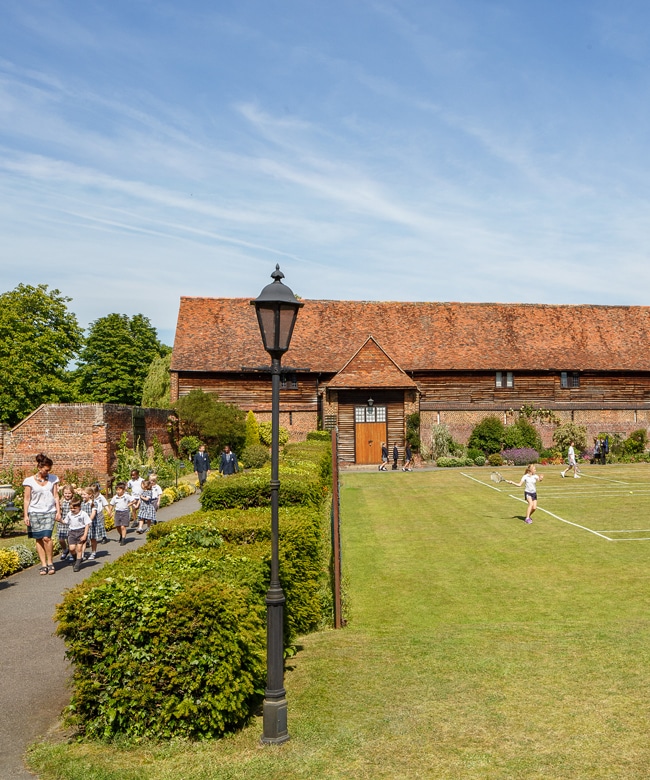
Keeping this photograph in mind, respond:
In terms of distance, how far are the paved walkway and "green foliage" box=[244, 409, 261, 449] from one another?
23939 millimetres

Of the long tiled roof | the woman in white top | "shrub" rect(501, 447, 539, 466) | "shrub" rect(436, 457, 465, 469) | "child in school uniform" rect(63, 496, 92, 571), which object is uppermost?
the long tiled roof

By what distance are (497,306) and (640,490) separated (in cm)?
2285

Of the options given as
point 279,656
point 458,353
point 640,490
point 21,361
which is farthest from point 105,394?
point 279,656

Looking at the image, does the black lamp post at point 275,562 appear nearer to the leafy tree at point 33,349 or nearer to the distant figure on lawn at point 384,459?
the distant figure on lawn at point 384,459

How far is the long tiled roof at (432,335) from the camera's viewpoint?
42500 mm

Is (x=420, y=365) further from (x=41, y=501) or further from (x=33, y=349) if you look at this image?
(x=41, y=501)

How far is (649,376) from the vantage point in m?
44.9

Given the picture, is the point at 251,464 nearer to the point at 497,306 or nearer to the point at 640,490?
the point at 640,490

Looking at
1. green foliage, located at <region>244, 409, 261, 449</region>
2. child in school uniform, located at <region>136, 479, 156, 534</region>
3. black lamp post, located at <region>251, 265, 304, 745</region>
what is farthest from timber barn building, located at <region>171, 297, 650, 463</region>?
black lamp post, located at <region>251, 265, 304, 745</region>

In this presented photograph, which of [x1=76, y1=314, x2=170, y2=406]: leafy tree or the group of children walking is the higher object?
[x1=76, y1=314, x2=170, y2=406]: leafy tree

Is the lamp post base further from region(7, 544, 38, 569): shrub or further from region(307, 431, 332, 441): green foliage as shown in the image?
region(307, 431, 332, 441): green foliage

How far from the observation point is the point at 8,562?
1321 cm

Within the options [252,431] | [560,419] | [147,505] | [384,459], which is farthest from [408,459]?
[147,505]

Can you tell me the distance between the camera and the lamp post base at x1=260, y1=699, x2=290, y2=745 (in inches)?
239
